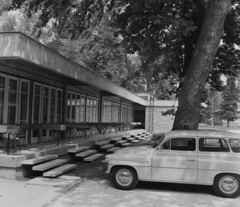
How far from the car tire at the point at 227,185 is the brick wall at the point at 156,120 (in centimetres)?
2799

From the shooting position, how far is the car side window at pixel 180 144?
7.11m

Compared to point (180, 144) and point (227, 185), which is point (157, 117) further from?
point (227, 185)

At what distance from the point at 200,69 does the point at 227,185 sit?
3666 mm


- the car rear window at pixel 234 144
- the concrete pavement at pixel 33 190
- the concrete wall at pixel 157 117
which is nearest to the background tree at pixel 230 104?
the concrete wall at pixel 157 117

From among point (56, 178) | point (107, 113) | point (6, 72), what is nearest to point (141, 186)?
point (56, 178)

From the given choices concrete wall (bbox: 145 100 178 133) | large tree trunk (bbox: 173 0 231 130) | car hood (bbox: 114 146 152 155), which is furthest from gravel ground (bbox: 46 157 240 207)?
concrete wall (bbox: 145 100 178 133)

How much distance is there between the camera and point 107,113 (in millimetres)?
23766

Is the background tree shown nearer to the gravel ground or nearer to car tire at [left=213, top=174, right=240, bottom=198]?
the gravel ground

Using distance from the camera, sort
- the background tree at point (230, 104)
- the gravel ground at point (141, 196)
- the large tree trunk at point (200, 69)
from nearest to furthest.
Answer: the gravel ground at point (141, 196) → the large tree trunk at point (200, 69) → the background tree at point (230, 104)

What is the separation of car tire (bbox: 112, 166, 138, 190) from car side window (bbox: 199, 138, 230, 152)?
177cm

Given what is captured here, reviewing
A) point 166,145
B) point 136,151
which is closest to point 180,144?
point 166,145

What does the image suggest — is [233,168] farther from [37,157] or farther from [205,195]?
[37,157]

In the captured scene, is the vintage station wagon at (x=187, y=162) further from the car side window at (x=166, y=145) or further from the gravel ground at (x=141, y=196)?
the gravel ground at (x=141, y=196)

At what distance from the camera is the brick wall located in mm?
34750
